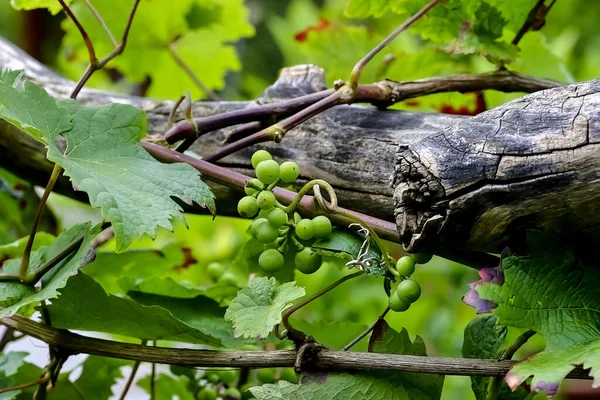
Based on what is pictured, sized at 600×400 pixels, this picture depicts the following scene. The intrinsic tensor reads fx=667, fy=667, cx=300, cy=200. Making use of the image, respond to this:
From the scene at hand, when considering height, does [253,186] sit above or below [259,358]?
above

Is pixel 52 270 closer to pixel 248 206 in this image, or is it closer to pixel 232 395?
pixel 248 206

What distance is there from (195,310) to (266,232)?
184mm

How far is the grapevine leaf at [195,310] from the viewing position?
1.99 feet

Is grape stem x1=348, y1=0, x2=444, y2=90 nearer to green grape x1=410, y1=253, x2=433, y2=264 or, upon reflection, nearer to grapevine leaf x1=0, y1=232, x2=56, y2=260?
green grape x1=410, y1=253, x2=433, y2=264

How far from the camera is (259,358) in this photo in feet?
1.66

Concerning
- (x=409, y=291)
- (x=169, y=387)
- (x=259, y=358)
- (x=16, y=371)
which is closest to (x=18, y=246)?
(x=16, y=371)

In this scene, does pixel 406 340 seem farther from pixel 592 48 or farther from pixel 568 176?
pixel 592 48

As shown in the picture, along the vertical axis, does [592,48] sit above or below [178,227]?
above

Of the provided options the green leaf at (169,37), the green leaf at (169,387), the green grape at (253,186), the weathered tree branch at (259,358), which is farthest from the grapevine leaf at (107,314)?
the green leaf at (169,37)

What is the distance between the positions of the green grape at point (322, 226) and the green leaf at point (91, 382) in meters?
0.36

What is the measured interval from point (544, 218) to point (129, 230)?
0.96ft

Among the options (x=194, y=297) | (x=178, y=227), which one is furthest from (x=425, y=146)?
(x=178, y=227)

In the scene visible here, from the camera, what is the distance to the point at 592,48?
6.70 ft

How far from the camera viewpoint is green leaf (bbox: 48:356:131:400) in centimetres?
72
